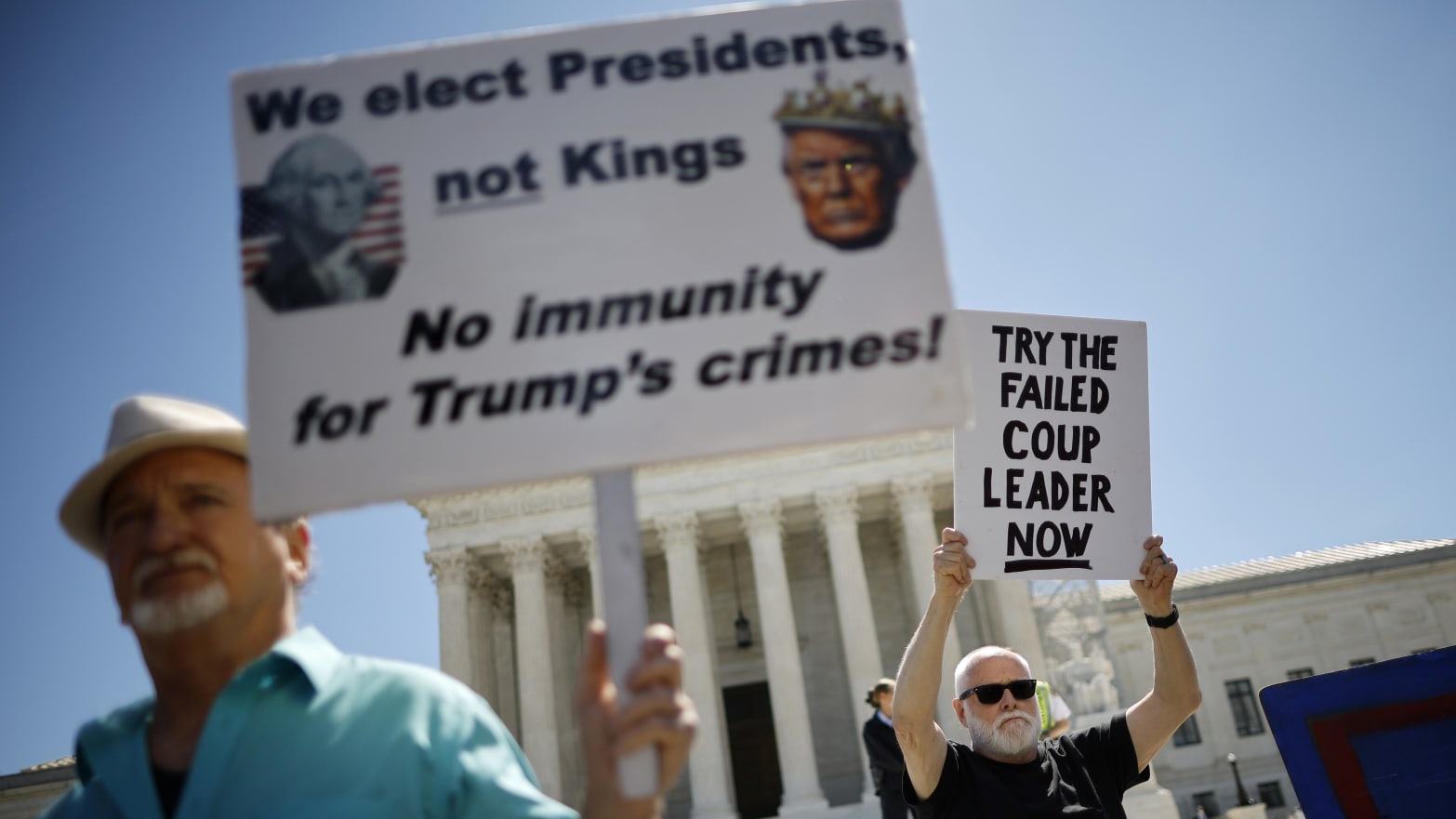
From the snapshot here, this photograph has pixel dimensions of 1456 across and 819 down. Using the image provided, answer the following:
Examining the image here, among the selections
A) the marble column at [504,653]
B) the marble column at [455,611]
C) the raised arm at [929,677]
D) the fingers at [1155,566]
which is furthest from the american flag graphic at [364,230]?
the marble column at [504,653]

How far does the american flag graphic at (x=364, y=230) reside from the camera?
2.43 meters

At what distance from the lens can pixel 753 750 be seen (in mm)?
32812

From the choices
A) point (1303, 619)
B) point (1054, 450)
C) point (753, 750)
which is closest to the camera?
point (1054, 450)

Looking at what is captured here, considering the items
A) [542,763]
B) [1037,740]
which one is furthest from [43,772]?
[1037,740]

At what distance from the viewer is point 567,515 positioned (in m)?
30.7

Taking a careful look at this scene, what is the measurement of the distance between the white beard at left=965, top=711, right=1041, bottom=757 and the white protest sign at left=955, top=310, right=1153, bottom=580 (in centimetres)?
63

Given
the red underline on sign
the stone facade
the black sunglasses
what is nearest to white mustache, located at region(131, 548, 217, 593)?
the red underline on sign

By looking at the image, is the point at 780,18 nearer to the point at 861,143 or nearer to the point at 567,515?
the point at 861,143

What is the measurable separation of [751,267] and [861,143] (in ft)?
1.44

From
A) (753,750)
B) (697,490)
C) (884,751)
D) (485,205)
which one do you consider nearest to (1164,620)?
(485,205)

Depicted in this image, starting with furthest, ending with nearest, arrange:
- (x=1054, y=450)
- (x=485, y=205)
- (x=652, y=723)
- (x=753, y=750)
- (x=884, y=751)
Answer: (x=753, y=750), (x=884, y=751), (x=1054, y=450), (x=485, y=205), (x=652, y=723)

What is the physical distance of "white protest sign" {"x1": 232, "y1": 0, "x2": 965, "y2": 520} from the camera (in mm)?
2328

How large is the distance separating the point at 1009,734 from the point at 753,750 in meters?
29.8

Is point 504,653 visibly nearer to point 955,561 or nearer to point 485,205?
point 955,561
